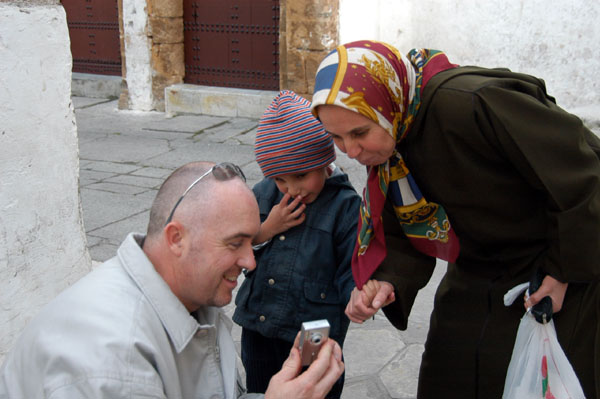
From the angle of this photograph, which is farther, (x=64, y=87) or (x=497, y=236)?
(x=64, y=87)

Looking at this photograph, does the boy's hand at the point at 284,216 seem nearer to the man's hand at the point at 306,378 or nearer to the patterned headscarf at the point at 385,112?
the patterned headscarf at the point at 385,112

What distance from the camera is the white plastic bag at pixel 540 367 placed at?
1812 millimetres

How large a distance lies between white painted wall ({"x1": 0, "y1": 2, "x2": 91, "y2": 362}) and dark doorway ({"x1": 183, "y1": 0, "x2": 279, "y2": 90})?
221 inches

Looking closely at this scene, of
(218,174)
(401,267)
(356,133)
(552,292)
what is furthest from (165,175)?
(552,292)

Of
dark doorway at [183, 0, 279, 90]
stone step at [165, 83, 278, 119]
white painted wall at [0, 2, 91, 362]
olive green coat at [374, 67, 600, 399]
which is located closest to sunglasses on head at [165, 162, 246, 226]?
olive green coat at [374, 67, 600, 399]

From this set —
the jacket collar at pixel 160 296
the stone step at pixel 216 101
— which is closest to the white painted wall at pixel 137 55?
the stone step at pixel 216 101

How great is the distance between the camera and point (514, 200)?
70.6 inches

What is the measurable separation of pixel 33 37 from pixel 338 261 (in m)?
1.35

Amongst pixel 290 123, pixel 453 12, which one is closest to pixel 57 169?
pixel 290 123

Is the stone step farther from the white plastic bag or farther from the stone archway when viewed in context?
the white plastic bag

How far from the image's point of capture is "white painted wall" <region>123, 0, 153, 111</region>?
8195mm

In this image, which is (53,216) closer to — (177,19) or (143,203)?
(143,203)

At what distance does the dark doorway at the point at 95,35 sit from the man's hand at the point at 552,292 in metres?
8.68

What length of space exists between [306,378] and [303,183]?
0.85 metres
